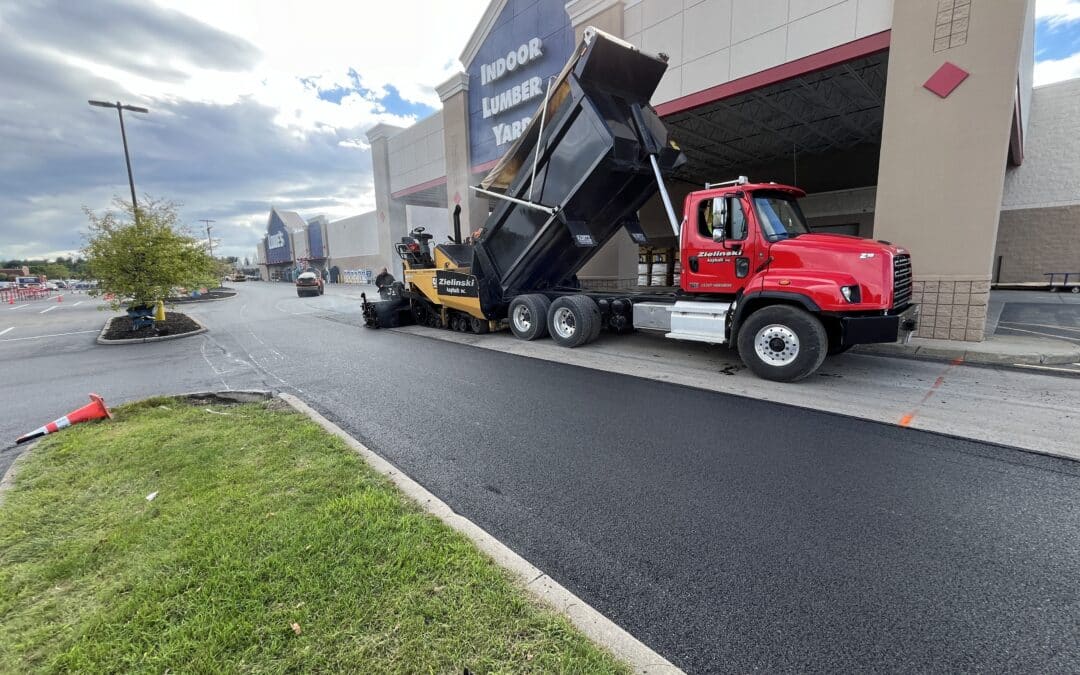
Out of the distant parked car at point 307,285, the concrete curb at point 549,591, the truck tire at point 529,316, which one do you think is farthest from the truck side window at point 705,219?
the distant parked car at point 307,285

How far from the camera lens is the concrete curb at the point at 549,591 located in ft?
6.43

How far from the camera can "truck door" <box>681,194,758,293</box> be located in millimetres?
6832

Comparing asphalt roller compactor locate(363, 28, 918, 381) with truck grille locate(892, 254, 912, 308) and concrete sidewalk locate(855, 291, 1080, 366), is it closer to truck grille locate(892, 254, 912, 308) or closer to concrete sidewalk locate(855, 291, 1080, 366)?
truck grille locate(892, 254, 912, 308)

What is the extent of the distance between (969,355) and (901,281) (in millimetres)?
2387

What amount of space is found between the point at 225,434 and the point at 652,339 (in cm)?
781

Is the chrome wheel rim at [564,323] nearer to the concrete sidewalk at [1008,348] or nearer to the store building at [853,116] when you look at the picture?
the concrete sidewalk at [1008,348]

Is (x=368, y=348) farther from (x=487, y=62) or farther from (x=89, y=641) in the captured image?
(x=487, y=62)

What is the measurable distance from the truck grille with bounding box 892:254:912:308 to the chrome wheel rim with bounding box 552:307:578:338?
16.6 feet

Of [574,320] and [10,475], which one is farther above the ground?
[574,320]

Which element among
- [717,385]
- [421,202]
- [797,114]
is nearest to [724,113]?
[797,114]

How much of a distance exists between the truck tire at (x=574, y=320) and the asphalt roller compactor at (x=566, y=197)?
0.02m

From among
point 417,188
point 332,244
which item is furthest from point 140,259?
point 332,244

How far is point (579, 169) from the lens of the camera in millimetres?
8469

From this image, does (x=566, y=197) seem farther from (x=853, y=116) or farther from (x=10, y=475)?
(x=853, y=116)
